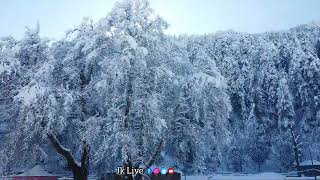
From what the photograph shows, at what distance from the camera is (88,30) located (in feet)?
76.3

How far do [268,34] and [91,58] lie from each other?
56.2 metres

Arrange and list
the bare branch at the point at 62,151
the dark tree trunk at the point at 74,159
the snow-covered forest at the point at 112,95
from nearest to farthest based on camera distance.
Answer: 1. the snow-covered forest at the point at 112,95
2. the bare branch at the point at 62,151
3. the dark tree trunk at the point at 74,159

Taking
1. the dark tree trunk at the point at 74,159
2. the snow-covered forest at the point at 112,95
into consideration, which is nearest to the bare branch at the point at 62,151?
the dark tree trunk at the point at 74,159

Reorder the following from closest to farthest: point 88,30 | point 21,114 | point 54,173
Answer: point 21,114
point 88,30
point 54,173

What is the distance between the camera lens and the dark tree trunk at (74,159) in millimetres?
21922

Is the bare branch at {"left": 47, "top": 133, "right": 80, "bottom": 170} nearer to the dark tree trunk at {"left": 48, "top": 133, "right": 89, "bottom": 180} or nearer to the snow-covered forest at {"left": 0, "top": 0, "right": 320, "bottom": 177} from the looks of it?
the dark tree trunk at {"left": 48, "top": 133, "right": 89, "bottom": 180}

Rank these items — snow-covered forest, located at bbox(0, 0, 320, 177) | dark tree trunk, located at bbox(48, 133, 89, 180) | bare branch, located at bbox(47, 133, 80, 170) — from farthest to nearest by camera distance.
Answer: dark tree trunk, located at bbox(48, 133, 89, 180)
bare branch, located at bbox(47, 133, 80, 170)
snow-covered forest, located at bbox(0, 0, 320, 177)

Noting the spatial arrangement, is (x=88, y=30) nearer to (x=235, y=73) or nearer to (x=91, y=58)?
(x=91, y=58)

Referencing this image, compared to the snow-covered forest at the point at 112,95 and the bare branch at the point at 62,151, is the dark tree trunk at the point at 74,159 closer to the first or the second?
the bare branch at the point at 62,151

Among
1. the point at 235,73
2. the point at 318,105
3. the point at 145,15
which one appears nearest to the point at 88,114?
the point at 145,15

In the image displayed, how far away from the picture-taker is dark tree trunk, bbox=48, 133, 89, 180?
863 inches

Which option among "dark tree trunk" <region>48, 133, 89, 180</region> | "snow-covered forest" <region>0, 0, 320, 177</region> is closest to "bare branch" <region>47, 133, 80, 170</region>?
"dark tree trunk" <region>48, 133, 89, 180</region>

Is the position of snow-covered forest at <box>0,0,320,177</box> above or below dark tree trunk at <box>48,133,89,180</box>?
above

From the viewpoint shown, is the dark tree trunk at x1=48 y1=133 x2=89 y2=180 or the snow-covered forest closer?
the snow-covered forest
